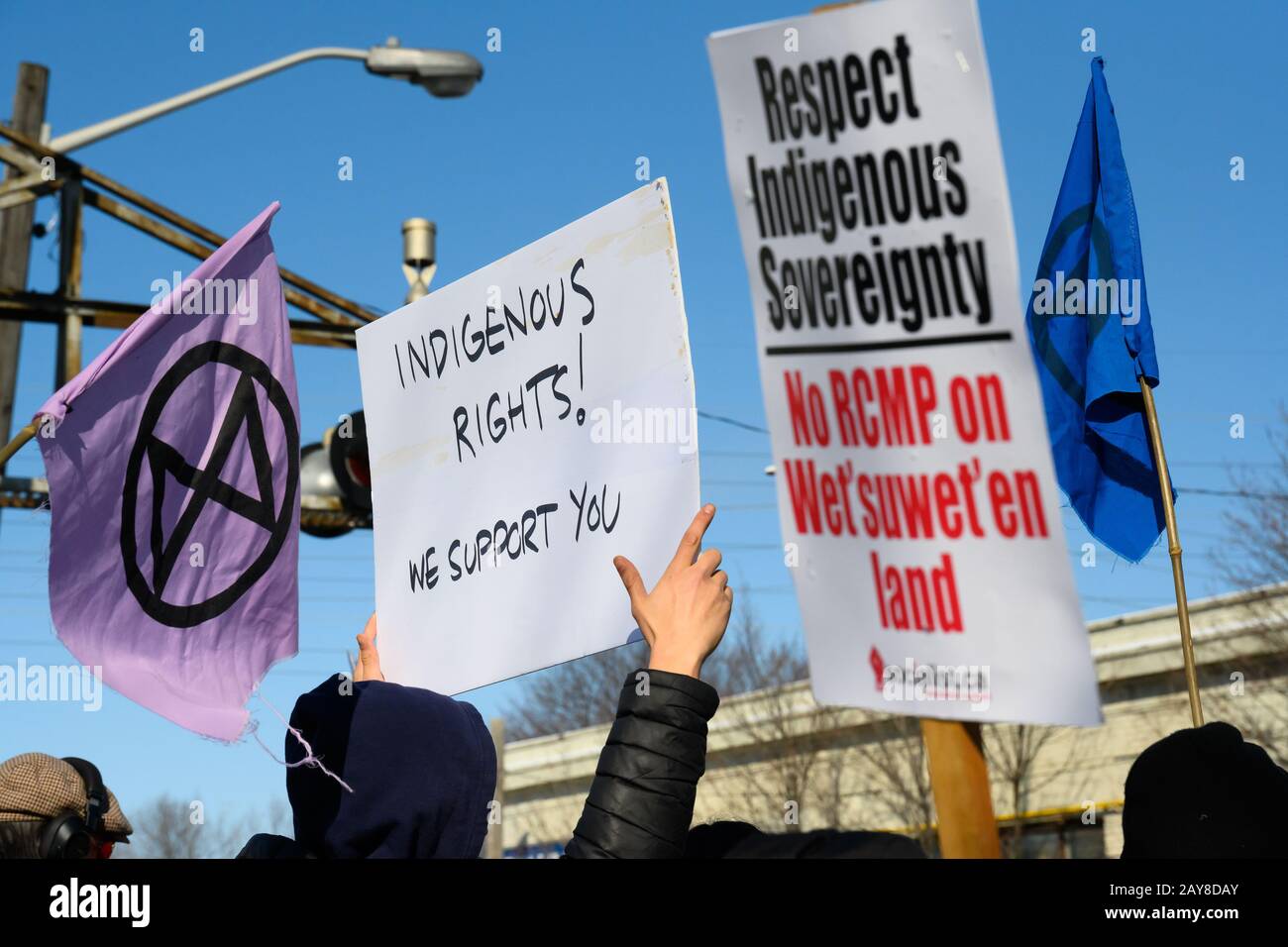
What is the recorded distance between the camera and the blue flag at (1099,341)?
5.30 meters

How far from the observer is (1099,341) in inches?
212

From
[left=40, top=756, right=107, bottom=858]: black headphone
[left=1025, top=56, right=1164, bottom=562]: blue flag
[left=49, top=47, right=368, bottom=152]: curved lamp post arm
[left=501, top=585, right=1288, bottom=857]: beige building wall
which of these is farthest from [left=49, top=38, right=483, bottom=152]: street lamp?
[left=501, top=585, right=1288, bottom=857]: beige building wall

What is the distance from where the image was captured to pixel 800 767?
25.9 meters

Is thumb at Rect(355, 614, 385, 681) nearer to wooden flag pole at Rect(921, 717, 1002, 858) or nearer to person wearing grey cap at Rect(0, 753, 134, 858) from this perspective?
person wearing grey cap at Rect(0, 753, 134, 858)

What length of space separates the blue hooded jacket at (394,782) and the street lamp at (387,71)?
24.5 feet

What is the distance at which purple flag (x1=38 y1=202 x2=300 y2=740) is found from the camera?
3.46 m

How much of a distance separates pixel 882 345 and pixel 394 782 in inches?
44.7

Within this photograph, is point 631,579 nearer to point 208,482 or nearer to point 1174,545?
point 208,482

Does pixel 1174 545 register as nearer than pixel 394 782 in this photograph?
No

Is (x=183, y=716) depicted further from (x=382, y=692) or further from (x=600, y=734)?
(x=600, y=734)

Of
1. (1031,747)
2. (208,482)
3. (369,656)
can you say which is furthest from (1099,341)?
(1031,747)

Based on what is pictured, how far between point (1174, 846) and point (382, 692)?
133 cm

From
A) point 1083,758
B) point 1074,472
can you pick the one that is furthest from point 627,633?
point 1083,758

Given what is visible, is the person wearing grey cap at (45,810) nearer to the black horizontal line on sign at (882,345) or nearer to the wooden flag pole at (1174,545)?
the black horizontal line on sign at (882,345)
